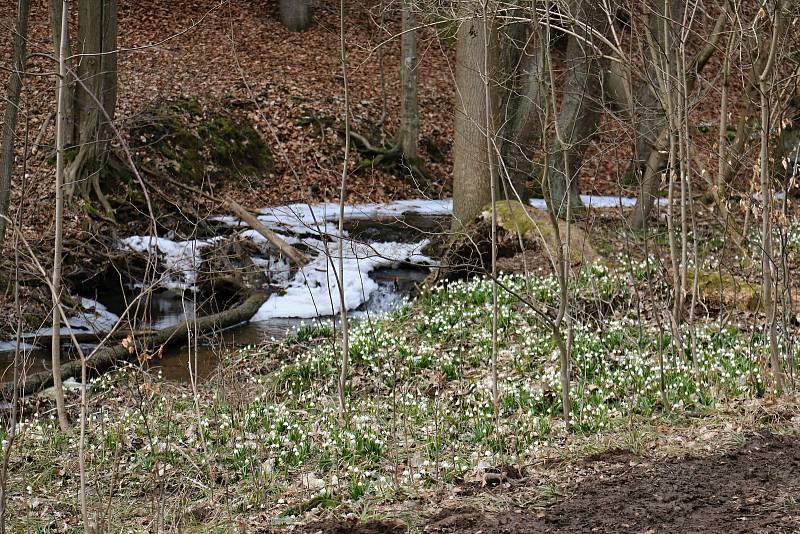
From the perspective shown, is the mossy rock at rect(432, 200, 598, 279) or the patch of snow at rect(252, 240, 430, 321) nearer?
the mossy rock at rect(432, 200, 598, 279)

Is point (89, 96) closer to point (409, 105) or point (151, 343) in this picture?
point (151, 343)

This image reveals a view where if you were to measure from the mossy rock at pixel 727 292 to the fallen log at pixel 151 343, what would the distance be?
5.11 m

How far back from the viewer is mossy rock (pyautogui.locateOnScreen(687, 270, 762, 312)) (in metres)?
8.35

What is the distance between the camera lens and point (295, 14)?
2372 cm

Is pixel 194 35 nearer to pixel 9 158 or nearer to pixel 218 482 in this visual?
pixel 9 158

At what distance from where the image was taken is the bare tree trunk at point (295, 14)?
2369cm

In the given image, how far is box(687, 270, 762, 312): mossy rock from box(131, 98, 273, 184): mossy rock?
33.0 ft

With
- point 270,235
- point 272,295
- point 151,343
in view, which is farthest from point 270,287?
point 151,343

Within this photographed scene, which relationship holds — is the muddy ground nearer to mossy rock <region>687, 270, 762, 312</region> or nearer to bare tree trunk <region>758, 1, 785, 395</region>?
bare tree trunk <region>758, 1, 785, 395</region>

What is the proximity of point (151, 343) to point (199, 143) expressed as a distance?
Answer: 8267 millimetres

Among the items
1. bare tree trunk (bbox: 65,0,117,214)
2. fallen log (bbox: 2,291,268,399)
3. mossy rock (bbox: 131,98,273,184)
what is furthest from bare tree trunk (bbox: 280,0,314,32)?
fallen log (bbox: 2,291,268,399)

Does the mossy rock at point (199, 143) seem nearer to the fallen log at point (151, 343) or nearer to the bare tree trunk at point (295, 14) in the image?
the fallen log at point (151, 343)

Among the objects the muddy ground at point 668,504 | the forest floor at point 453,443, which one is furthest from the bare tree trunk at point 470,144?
the muddy ground at point 668,504

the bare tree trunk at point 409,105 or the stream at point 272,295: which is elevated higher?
the bare tree trunk at point 409,105
